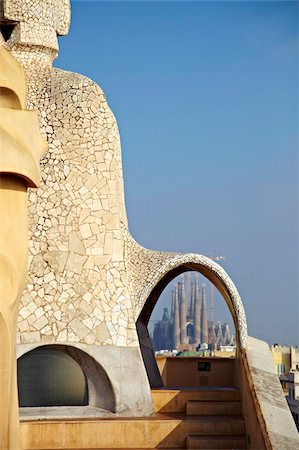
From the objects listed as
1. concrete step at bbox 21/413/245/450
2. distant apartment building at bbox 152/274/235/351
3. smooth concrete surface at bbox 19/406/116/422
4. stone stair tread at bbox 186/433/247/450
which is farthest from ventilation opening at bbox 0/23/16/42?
distant apartment building at bbox 152/274/235/351

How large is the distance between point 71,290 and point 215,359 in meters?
→ 4.02

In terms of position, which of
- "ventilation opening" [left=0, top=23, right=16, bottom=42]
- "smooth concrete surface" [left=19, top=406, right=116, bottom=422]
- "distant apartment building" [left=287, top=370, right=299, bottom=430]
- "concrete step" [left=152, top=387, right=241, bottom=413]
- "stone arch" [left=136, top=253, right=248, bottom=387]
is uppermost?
"ventilation opening" [left=0, top=23, right=16, bottom=42]

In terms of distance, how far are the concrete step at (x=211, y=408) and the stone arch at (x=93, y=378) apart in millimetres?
1217

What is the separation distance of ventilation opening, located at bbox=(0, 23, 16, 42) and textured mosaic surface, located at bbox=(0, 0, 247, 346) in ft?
0.45

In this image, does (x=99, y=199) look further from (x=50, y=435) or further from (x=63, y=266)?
(x=50, y=435)

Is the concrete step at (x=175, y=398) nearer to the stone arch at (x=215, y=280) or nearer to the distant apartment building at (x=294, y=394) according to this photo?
the stone arch at (x=215, y=280)

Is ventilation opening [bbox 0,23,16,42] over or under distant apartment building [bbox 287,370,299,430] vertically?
over

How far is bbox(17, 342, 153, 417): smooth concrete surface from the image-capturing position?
14547 mm

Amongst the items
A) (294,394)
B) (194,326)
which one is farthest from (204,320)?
(294,394)

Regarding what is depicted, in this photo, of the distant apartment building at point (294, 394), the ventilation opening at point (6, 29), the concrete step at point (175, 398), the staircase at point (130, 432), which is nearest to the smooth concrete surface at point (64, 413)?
the staircase at point (130, 432)

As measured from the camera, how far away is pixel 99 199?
15.5 m

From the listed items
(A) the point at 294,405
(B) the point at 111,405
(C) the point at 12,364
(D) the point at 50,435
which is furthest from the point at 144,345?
(A) the point at 294,405

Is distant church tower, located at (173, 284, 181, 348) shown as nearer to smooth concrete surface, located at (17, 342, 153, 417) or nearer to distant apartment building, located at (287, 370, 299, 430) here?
distant apartment building, located at (287, 370, 299, 430)

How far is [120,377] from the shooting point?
14.6m
